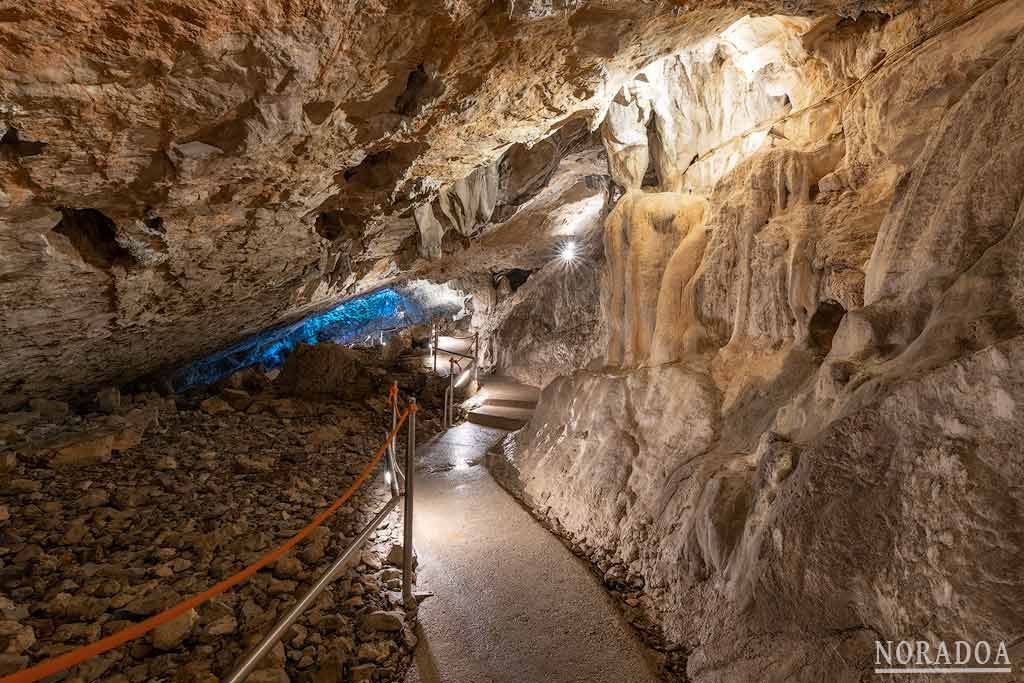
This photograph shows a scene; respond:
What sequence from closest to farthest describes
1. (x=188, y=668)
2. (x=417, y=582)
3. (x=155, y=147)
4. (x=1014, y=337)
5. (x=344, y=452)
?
(x=1014, y=337)
(x=188, y=668)
(x=155, y=147)
(x=417, y=582)
(x=344, y=452)

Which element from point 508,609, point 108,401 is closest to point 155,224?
point 508,609

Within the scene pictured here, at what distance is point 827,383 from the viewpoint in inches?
110

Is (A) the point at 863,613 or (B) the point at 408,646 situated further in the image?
(B) the point at 408,646

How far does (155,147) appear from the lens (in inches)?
126

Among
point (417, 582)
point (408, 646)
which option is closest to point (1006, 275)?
point (408, 646)

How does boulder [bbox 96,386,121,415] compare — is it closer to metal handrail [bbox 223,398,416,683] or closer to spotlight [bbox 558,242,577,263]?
metal handrail [bbox 223,398,416,683]

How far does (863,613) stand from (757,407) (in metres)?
1.96

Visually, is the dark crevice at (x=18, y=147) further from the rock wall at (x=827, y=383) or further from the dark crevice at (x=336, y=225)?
the rock wall at (x=827, y=383)

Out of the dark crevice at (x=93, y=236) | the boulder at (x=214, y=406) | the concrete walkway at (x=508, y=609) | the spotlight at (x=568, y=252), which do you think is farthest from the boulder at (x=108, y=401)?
the spotlight at (x=568, y=252)

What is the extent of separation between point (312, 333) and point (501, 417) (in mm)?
11296

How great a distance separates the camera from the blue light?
1186 cm

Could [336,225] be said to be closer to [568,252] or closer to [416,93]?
[416,93]

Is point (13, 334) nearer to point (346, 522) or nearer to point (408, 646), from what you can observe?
point (346, 522)

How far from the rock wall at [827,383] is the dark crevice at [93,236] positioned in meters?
4.90
